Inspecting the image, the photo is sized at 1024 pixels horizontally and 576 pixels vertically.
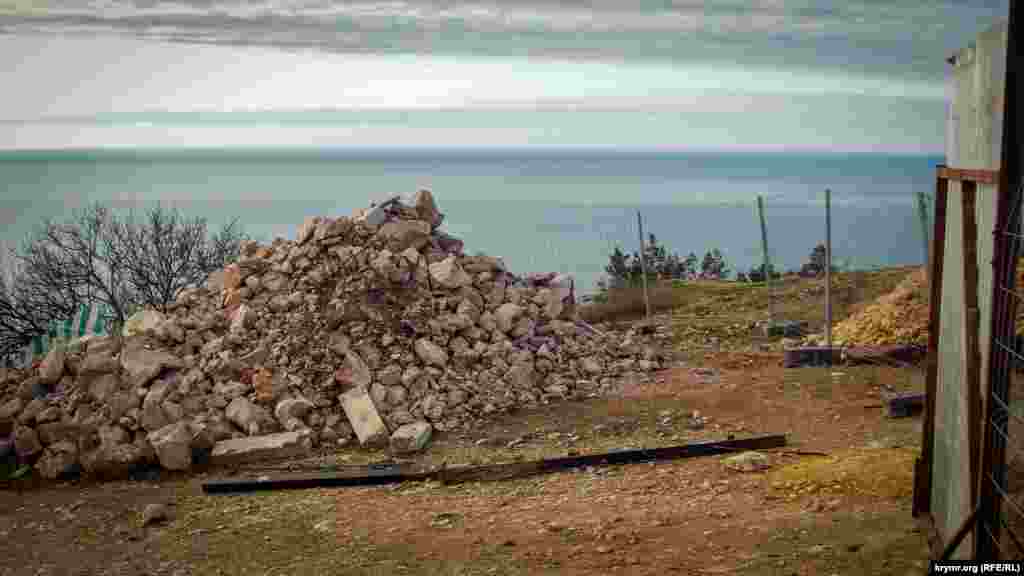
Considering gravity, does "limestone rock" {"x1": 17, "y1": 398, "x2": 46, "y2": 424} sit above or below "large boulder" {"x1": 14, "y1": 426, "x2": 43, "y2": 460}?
above

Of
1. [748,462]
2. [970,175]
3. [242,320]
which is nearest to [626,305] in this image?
[242,320]

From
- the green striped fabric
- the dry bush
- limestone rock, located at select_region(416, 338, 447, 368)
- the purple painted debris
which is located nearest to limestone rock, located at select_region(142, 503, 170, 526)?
limestone rock, located at select_region(416, 338, 447, 368)

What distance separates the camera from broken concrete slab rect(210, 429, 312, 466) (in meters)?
9.16

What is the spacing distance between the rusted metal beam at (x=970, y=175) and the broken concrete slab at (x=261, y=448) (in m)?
6.25

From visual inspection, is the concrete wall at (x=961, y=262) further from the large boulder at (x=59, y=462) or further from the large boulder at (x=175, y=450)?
the large boulder at (x=59, y=462)

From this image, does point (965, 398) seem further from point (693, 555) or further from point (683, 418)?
point (683, 418)

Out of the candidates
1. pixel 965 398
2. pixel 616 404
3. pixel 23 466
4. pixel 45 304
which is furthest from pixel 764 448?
pixel 45 304

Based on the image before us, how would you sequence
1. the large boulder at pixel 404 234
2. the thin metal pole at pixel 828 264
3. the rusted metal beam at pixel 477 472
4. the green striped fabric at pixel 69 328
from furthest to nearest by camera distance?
the green striped fabric at pixel 69 328 < the large boulder at pixel 404 234 < the thin metal pole at pixel 828 264 < the rusted metal beam at pixel 477 472

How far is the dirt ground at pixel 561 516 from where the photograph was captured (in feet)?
19.7

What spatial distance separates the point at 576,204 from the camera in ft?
225

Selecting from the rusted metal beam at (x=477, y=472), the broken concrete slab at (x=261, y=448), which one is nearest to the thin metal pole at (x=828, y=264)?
the rusted metal beam at (x=477, y=472)

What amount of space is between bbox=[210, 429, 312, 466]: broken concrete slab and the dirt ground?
1.30 ft

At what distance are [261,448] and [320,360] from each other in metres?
1.52

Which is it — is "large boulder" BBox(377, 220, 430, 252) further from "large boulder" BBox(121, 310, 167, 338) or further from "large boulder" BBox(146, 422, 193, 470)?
"large boulder" BBox(146, 422, 193, 470)
